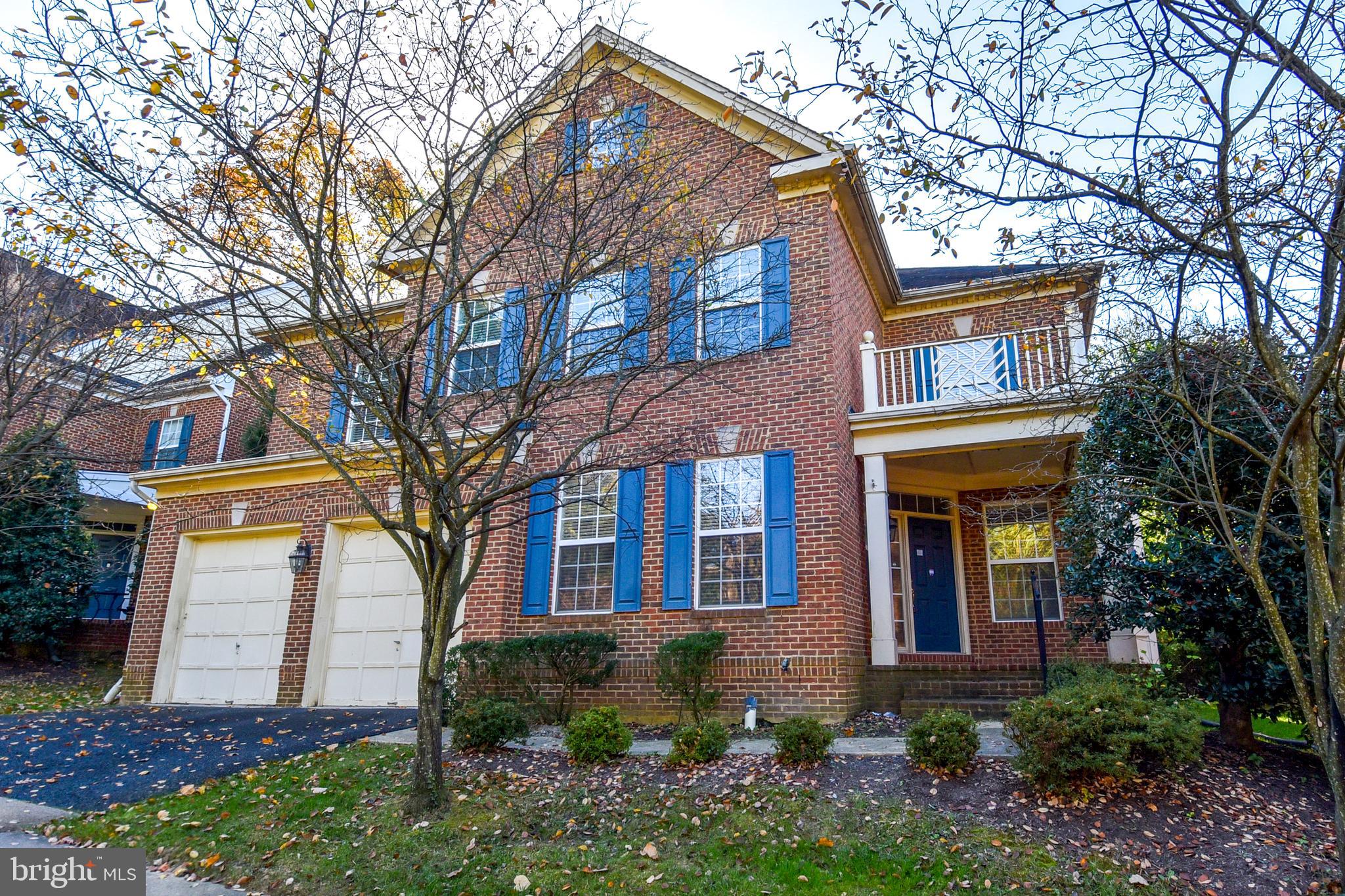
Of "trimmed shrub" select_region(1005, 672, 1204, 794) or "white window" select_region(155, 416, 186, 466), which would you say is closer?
"trimmed shrub" select_region(1005, 672, 1204, 794)

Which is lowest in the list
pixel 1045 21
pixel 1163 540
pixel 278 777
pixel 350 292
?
pixel 278 777

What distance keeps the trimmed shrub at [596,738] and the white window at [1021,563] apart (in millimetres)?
6792

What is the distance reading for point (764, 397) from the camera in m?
9.87

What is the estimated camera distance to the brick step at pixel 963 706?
8898 millimetres

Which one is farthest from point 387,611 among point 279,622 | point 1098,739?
point 1098,739

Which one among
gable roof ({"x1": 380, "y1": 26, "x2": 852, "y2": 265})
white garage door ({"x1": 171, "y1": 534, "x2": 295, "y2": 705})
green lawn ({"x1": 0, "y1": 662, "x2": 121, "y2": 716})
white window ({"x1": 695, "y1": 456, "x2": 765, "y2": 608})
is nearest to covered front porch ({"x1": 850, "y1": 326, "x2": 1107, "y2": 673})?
white window ({"x1": 695, "y1": 456, "x2": 765, "y2": 608})

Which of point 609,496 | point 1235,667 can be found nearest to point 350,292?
point 609,496

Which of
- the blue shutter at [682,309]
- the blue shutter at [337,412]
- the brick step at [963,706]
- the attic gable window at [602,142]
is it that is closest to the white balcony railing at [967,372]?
the blue shutter at [682,309]

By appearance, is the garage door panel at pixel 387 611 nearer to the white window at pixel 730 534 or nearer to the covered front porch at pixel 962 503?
the white window at pixel 730 534

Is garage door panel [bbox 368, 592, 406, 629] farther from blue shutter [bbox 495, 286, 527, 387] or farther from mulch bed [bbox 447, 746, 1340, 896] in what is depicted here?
mulch bed [bbox 447, 746, 1340, 896]

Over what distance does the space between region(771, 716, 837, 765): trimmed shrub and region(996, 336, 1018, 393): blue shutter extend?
555 cm

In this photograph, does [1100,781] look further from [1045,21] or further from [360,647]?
[360,647]

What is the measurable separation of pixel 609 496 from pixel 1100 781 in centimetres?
617

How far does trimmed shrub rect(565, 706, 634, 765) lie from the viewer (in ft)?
22.7
